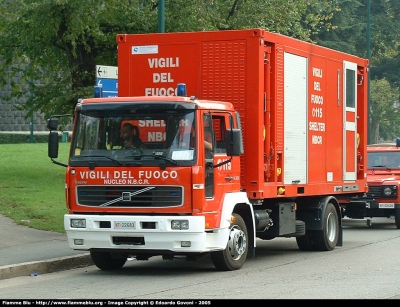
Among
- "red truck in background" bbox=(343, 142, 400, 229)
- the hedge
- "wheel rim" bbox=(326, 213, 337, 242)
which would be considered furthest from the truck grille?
the hedge

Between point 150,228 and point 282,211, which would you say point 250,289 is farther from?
point 282,211

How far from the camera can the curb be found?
491 inches

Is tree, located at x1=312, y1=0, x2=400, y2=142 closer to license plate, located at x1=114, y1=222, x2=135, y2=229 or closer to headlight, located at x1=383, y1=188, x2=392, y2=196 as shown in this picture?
headlight, located at x1=383, y1=188, x2=392, y2=196

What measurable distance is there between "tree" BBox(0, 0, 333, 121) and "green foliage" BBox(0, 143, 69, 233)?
2017 mm

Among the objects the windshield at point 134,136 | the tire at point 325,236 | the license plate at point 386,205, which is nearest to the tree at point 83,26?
the license plate at point 386,205

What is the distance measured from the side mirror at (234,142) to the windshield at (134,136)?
514mm


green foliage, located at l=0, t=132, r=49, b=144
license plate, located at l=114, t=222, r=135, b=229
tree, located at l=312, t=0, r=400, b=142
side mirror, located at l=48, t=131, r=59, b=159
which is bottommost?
license plate, located at l=114, t=222, r=135, b=229

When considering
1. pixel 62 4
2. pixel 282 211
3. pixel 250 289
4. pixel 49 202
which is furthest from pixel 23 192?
pixel 250 289

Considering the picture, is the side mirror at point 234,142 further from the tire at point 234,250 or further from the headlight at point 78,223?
the headlight at point 78,223

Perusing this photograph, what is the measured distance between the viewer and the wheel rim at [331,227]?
52.6 ft

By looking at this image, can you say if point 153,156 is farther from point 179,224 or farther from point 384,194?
point 384,194

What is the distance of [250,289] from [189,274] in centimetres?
206

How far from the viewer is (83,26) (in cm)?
2227

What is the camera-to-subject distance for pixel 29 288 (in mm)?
11344
